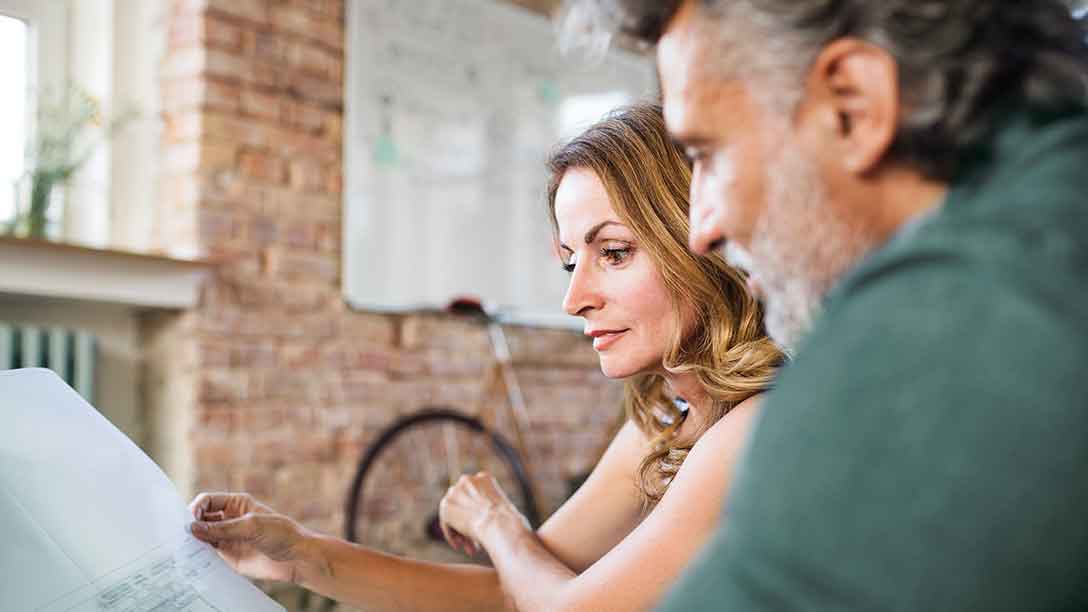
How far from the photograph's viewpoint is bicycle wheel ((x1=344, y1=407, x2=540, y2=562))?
3.77m

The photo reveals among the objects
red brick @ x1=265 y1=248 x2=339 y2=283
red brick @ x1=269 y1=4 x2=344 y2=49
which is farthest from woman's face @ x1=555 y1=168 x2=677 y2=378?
red brick @ x1=269 y1=4 x2=344 y2=49

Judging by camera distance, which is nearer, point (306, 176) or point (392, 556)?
point (392, 556)

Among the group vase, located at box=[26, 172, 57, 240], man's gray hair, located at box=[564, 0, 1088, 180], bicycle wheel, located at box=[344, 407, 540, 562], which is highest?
vase, located at box=[26, 172, 57, 240]

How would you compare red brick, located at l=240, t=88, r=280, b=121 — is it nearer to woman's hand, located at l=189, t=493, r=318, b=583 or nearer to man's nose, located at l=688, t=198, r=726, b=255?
woman's hand, located at l=189, t=493, r=318, b=583

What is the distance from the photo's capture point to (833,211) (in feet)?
1.78

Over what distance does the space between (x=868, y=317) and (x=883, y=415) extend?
0.14 ft

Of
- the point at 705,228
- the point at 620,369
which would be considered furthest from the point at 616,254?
the point at 705,228

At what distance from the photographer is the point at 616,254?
126cm

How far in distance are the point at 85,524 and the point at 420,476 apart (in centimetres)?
323

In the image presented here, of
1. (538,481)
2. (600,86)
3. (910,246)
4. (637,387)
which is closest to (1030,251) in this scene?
(910,246)

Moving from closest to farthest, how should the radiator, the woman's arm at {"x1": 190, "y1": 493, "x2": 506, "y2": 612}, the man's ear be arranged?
the man's ear < the woman's arm at {"x1": 190, "y1": 493, "x2": 506, "y2": 612} < the radiator

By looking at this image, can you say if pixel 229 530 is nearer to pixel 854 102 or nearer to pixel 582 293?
pixel 582 293

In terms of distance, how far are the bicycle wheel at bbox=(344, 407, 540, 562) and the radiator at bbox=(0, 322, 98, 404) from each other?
0.92m

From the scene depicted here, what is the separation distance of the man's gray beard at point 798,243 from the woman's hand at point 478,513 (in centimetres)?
72
